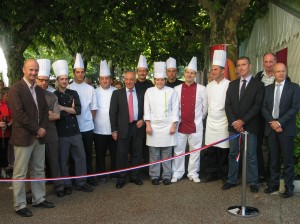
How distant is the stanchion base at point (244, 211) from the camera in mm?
4978

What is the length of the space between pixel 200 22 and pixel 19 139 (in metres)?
9.88

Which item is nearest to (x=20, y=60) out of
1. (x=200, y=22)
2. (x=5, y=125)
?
(x=200, y=22)

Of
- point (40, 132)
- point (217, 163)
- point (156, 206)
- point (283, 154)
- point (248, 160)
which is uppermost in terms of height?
point (40, 132)

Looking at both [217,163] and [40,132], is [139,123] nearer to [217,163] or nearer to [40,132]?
[217,163]

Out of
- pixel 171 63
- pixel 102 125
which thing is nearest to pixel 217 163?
pixel 171 63

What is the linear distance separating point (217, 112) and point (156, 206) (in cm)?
188

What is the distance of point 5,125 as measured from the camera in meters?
6.94

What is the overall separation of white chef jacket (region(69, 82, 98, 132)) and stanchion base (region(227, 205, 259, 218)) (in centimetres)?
259

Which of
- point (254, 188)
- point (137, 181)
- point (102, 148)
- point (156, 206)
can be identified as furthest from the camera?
point (102, 148)

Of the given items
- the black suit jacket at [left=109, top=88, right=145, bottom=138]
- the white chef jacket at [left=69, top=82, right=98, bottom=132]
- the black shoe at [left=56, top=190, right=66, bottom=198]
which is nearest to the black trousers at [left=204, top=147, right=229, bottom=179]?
the black suit jacket at [left=109, top=88, right=145, bottom=138]

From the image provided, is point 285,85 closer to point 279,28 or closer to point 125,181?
point 125,181

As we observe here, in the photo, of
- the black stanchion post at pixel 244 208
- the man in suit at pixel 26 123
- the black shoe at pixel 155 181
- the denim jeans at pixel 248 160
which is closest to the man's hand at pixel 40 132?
the man in suit at pixel 26 123

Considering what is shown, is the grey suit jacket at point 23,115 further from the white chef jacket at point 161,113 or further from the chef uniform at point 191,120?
the chef uniform at point 191,120

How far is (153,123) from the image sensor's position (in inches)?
255
